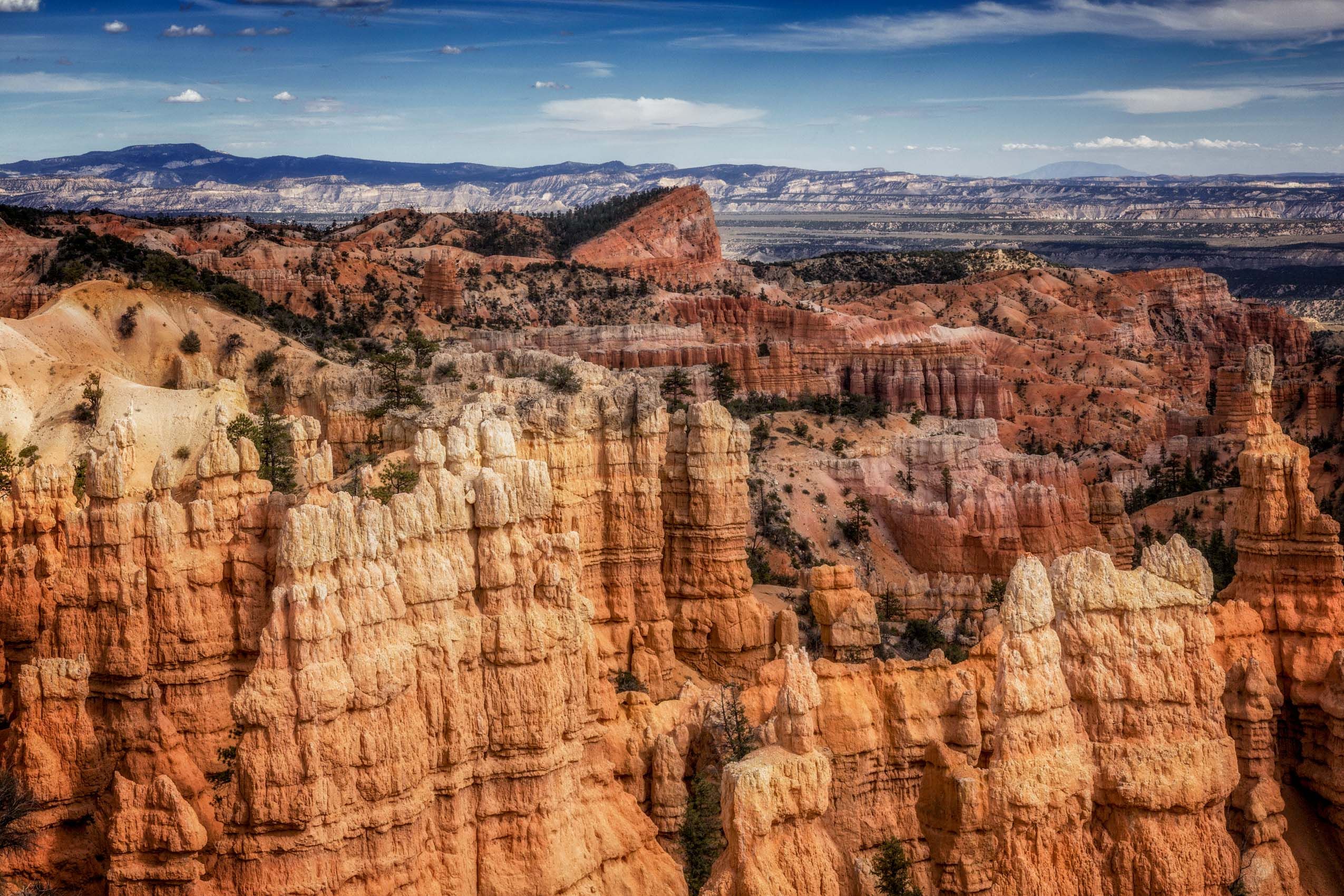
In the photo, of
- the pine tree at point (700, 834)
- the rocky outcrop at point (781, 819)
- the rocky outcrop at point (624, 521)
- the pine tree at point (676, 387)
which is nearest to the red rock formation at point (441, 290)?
the pine tree at point (676, 387)

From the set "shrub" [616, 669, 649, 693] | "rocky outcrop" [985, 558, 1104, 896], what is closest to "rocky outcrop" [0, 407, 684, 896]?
"shrub" [616, 669, 649, 693]

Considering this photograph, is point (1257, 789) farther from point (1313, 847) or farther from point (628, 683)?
point (628, 683)

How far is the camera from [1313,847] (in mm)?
34625

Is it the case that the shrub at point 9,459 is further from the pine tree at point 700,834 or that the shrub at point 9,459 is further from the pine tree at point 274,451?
the pine tree at point 700,834

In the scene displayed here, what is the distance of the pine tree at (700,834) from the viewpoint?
34.1m

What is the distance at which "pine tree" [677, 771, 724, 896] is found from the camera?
3412 cm

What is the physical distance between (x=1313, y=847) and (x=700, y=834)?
43.0 feet

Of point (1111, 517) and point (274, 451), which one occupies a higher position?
point (274, 451)

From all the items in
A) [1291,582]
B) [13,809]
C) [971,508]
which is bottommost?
[971,508]

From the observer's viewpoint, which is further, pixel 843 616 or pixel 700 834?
pixel 843 616

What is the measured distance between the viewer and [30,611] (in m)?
32.9

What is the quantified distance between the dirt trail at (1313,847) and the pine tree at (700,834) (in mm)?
11999

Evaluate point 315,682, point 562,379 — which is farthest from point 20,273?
point 315,682

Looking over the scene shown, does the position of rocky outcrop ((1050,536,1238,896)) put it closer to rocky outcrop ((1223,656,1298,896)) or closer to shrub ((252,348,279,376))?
rocky outcrop ((1223,656,1298,896))
